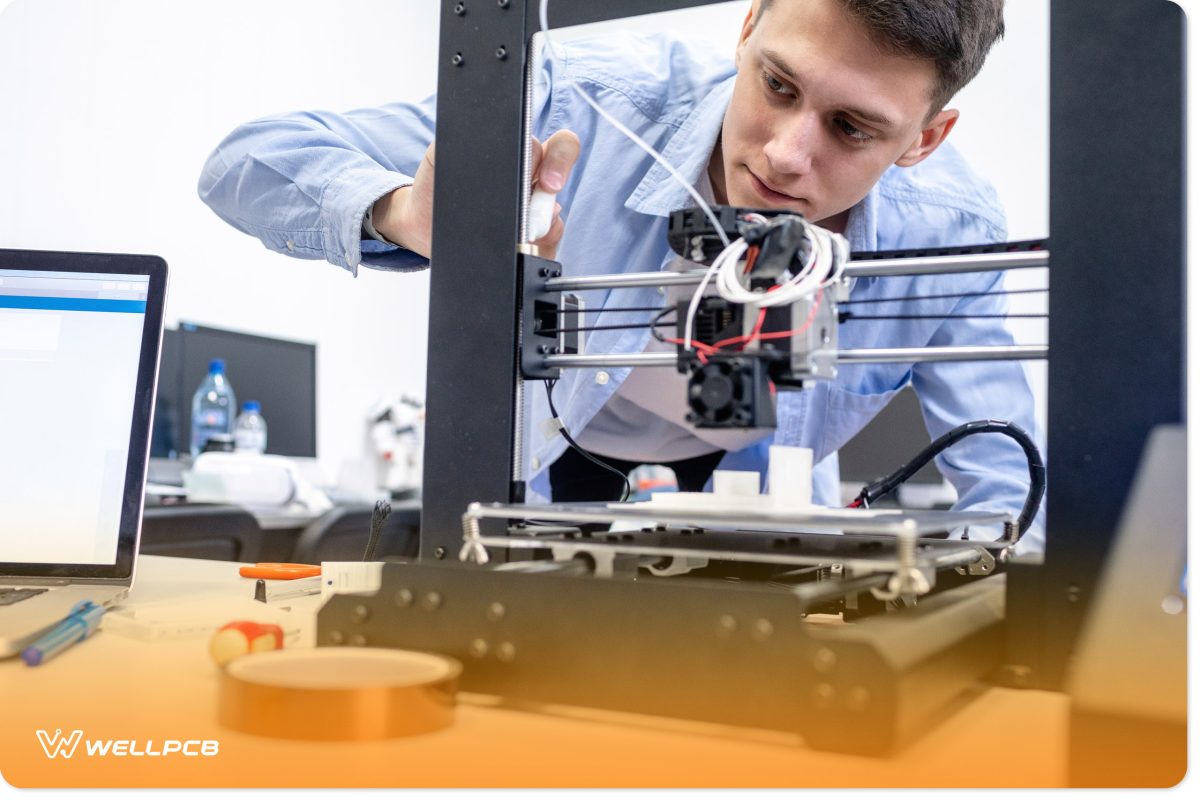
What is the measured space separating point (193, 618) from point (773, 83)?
31.1 inches

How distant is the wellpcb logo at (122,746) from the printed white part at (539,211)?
1.52ft

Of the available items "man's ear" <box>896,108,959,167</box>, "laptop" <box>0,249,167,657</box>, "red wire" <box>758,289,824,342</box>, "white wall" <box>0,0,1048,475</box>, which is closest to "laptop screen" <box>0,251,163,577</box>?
"laptop" <box>0,249,167,657</box>

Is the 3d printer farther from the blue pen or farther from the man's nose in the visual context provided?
the man's nose

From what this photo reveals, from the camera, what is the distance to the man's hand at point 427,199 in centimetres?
87

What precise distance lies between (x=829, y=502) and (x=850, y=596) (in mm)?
1147

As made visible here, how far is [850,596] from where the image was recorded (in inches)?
29.4

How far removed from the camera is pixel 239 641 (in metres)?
0.66

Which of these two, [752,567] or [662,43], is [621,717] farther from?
[662,43]

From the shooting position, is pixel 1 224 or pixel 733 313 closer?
pixel 733 313

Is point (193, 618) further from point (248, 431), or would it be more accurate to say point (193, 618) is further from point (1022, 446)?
point (248, 431)

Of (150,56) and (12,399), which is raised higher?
(150,56)

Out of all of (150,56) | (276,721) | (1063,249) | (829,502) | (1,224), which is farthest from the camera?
(150,56)

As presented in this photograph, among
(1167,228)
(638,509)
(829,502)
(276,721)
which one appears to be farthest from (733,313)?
(829,502)

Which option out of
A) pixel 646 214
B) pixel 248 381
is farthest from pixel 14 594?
pixel 248 381
